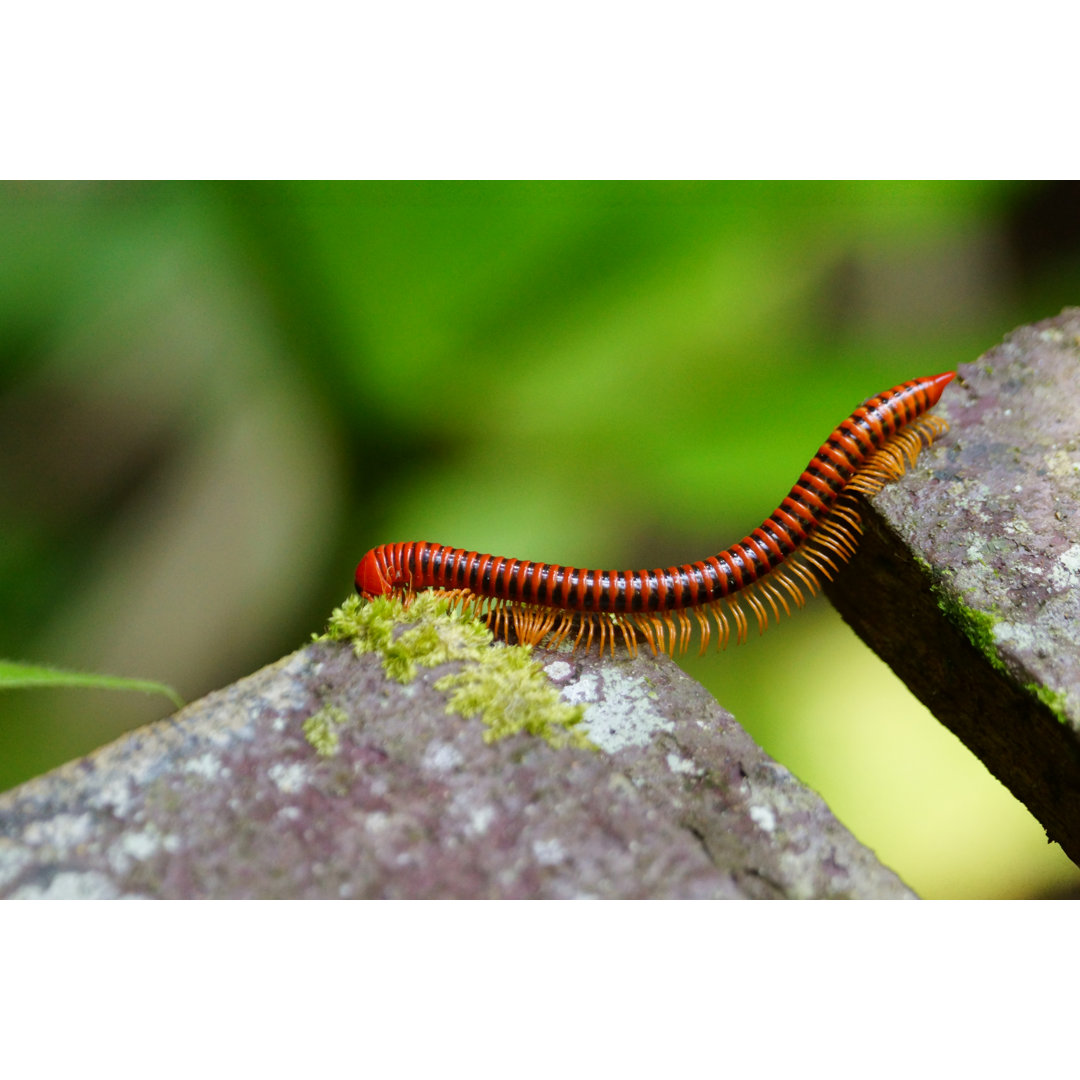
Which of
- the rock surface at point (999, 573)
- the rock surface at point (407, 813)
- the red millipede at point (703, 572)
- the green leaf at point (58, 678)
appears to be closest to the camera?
the green leaf at point (58, 678)

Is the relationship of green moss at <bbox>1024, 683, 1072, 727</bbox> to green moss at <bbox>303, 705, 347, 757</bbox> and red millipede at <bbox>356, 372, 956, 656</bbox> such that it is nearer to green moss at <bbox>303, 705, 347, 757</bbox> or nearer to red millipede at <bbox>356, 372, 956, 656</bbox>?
red millipede at <bbox>356, 372, 956, 656</bbox>

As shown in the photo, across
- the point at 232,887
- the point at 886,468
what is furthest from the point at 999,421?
the point at 232,887

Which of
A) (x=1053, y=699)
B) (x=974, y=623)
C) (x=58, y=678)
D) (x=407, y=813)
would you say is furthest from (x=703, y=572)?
(x=58, y=678)

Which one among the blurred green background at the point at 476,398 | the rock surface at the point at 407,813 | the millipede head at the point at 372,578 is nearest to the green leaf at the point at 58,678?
the rock surface at the point at 407,813

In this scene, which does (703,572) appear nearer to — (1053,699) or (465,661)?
(465,661)

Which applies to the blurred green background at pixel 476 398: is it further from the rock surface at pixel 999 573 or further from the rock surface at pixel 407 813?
the rock surface at pixel 407 813

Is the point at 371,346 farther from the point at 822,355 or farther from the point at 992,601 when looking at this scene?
the point at 992,601
